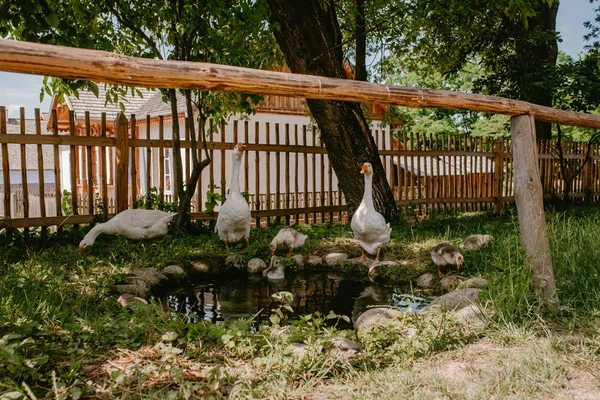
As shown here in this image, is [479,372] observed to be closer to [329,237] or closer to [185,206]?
[329,237]

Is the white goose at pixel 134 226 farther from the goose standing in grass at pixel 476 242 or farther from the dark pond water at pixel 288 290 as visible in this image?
the goose standing in grass at pixel 476 242

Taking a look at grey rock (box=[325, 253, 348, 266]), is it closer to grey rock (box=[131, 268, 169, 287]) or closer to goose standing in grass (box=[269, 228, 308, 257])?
goose standing in grass (box=[269, 228, 308, 257])

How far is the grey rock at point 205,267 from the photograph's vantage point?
6375 millimetres

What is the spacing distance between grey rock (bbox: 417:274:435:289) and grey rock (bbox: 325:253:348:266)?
125cm

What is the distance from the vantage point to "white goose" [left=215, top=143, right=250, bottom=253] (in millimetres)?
A: 6898

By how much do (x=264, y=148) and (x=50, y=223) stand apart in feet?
14.0

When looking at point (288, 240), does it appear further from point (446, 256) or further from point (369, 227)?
point (446, 256)

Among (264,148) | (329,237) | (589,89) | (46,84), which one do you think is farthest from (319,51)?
(589,89)

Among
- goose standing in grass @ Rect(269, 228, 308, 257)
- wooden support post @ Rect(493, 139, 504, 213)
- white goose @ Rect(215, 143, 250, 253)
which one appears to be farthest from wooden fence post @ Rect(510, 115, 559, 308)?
wooden support post @ Rect(493, 139, 504, 213)

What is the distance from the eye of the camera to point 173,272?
6.04 metres

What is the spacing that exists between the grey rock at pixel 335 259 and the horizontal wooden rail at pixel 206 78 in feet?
10.0

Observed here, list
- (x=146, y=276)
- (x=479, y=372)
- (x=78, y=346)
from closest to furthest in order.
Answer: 1. (x=479, y=372)
2. (x=78, y=346)
3. (x=146, y=276)

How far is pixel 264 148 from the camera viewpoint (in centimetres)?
1012

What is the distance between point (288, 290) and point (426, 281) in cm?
166
